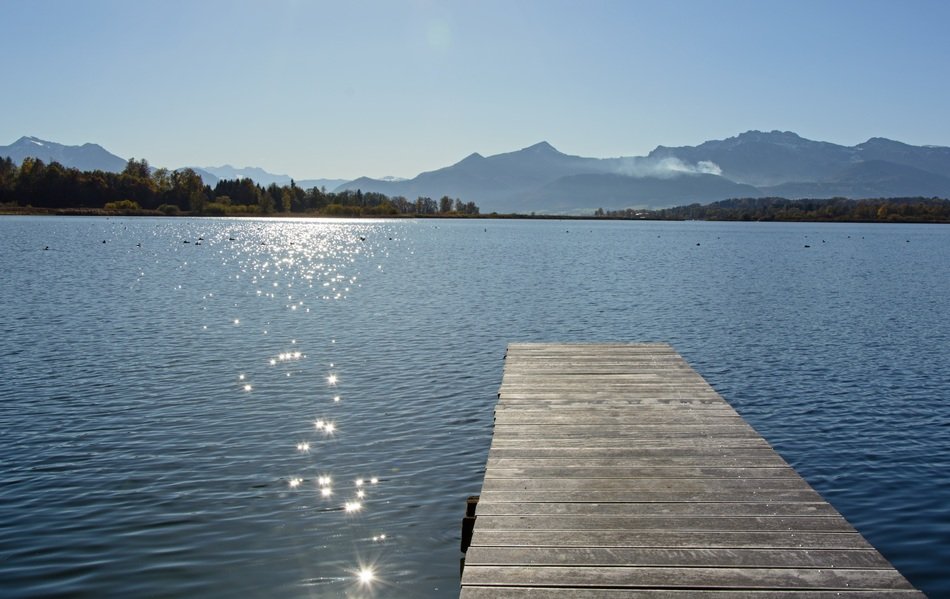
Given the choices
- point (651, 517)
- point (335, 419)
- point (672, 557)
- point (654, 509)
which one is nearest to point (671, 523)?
point (651, 517)

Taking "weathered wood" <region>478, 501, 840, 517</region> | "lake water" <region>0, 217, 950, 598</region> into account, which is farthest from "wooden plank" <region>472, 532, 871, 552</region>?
"lake water" <region>0, 217, 950, 598</region>

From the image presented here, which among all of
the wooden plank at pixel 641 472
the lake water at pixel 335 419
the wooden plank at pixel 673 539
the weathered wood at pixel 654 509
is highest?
the wooden plank at pixel 673 539

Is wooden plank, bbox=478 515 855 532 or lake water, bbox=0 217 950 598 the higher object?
wooden plank, bbox=478 515 855 532

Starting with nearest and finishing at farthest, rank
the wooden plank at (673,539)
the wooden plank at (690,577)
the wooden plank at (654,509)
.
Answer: the wooden plank at (690,577) < the wooden plank at (673,539) < the wooden plank at (654,509)

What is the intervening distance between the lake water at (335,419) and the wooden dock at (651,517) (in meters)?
2.21

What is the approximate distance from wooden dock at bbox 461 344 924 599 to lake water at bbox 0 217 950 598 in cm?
221

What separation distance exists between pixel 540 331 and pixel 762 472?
22.3 m

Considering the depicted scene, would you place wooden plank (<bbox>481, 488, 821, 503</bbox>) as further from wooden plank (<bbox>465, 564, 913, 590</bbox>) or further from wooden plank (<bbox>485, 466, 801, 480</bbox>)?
wooden plank (<bbox>465, 564, 913, 590</bbox>)

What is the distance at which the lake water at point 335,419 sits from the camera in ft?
38.3

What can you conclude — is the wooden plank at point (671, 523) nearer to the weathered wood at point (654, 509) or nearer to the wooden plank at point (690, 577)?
the weathered wood at point (654, 509)

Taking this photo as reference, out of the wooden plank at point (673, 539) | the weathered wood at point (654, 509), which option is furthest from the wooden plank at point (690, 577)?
the weathered wood at point (654, 509)

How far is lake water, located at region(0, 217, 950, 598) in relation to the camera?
1167 cm

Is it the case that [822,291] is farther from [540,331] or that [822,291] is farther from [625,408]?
[625,408]

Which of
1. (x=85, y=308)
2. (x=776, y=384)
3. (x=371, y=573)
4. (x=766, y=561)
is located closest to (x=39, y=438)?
(x=371, y=573)
